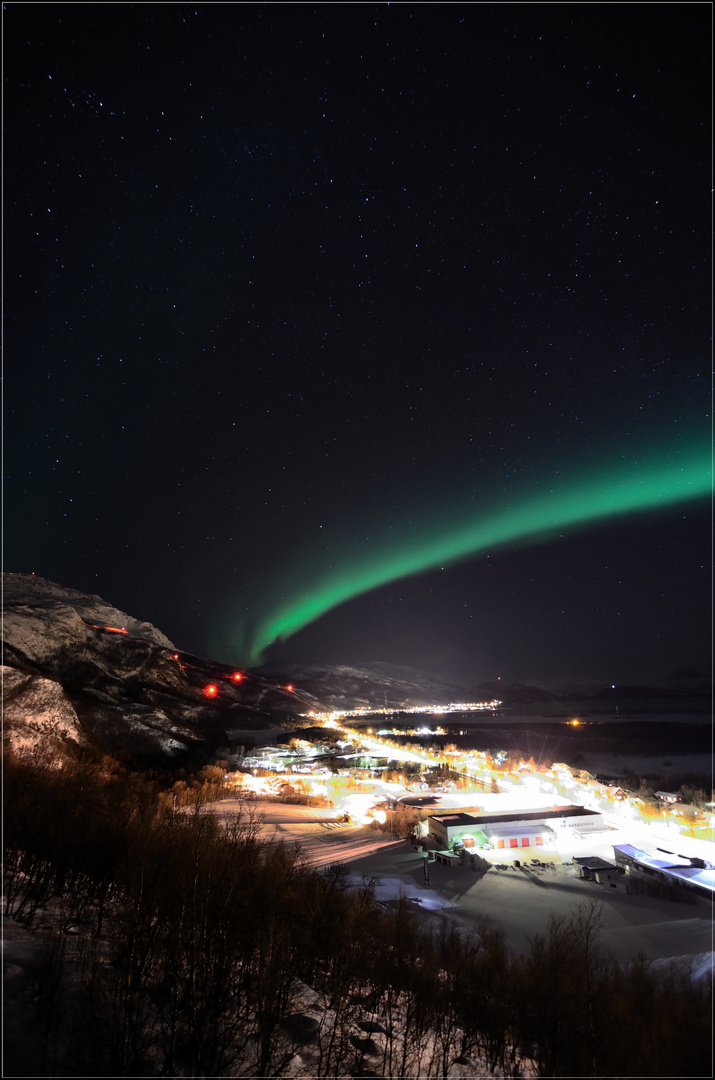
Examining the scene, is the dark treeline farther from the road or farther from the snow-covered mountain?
the snow-covered mountain

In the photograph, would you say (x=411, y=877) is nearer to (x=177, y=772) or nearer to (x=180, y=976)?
(x=180, y=976)

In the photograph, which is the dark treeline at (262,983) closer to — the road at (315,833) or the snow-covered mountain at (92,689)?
the road at (315,833)

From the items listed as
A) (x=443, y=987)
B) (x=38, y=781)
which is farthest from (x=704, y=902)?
(x=38, y=781)

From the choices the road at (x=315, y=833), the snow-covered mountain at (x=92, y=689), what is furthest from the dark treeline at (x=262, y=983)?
the snow-covered mountain at (x=92, y=689)

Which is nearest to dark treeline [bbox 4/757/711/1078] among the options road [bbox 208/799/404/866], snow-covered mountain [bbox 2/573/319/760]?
road [bbox 208/799/404/866]

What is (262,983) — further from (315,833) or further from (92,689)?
(92,689)

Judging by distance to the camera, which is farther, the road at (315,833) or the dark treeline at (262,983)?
the road at (315,833)
